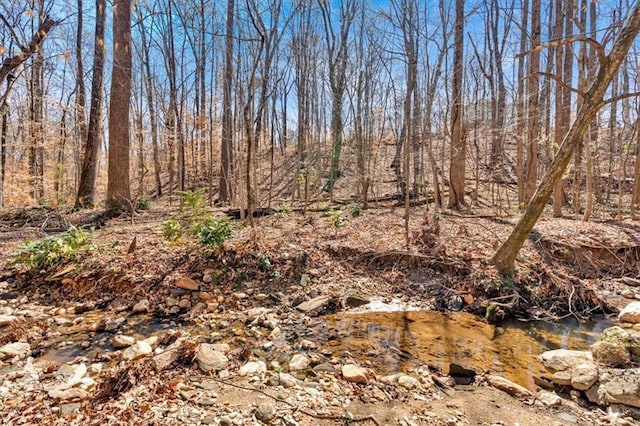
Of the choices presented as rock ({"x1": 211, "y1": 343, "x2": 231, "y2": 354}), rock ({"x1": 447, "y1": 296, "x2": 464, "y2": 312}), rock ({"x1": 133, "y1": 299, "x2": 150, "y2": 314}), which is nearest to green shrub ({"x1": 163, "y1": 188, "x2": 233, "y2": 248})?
rock ({"x1": 133, "y1": 299, "x2": 150, "y2": 314})

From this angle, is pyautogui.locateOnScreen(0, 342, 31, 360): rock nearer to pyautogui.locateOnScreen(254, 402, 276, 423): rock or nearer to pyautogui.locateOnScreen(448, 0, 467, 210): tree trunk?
pyautogui.locateOnScreen(254, 402, 276, 423): rock

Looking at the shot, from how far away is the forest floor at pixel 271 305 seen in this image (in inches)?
90.3

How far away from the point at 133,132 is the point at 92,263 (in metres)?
11.3

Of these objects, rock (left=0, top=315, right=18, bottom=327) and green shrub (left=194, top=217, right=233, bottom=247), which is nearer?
rock (left=0, top=315, right=18, bottom=327)

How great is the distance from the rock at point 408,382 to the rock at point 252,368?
1145 millimetres

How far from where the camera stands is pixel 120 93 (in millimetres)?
7773

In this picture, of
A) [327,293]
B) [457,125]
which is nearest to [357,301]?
[327,293]

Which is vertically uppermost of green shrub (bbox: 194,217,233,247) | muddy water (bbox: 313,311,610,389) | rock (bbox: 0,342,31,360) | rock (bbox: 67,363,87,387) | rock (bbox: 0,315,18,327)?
green shrub (bbox: 194,217,233,247)

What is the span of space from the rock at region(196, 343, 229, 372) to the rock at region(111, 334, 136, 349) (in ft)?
2.66

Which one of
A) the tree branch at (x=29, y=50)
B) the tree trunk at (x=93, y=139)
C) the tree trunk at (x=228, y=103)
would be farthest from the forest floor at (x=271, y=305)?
the tree trunk at (x=228, y=103)

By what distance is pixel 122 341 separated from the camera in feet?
10.5

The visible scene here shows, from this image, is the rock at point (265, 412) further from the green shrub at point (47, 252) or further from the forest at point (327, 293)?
the green shrub at point (47, 252)

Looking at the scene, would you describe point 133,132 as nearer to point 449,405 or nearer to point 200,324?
point 200,324

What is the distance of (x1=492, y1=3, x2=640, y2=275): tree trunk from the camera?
4086 mm
